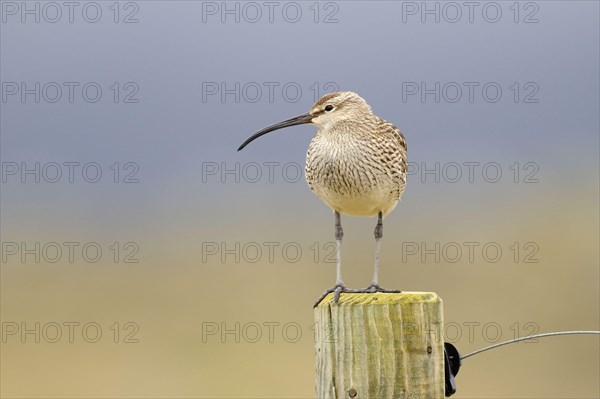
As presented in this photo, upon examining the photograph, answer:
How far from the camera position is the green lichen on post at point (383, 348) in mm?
4488

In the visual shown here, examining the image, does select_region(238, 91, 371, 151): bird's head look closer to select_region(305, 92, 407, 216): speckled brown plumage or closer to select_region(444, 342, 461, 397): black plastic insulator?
select_region(305, 92, 407, 216): speckled brown plumage

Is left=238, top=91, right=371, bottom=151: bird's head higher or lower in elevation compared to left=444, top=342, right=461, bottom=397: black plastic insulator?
higher

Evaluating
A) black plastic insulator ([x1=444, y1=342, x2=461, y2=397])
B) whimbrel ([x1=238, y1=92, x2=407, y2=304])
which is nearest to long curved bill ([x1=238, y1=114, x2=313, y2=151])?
whimbrel ([x1=238, y1=92, x2=407, y2=304])

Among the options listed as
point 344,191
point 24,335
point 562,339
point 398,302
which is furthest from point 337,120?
point 24,335

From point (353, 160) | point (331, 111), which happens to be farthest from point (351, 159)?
point (331, 111)

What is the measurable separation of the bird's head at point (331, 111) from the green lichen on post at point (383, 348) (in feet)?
8.54

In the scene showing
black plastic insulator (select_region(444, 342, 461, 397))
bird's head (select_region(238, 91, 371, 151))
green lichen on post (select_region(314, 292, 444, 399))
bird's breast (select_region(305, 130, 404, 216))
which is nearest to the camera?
green lichen on post (select_region(314, 292, 444, 399))

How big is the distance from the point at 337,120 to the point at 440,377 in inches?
108

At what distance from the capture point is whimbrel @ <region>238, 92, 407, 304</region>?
6.82m

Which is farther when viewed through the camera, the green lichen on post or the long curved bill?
the long curved bill

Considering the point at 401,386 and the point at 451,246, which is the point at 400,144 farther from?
the point at 451,246

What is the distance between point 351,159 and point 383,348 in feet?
8.32

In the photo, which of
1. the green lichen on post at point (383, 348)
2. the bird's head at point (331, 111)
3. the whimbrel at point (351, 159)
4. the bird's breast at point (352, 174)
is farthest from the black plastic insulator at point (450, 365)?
the bird's head at point (331, 111)

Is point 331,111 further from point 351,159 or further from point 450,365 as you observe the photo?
point 450,365
